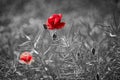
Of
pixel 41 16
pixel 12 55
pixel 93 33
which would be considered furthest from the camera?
pixel 41 16

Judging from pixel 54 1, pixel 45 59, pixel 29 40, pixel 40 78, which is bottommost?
pixel 40 78

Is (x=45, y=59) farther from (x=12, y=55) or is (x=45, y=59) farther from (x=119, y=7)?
(x=119, y=7)

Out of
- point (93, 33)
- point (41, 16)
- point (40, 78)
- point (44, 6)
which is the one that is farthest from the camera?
point (44, 6)

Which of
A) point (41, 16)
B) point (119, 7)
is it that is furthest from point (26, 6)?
point (119, 7)

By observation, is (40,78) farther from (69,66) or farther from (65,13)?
(65,13)

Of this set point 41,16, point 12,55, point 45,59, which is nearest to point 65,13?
point 41,16

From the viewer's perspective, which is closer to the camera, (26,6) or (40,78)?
(40,78)

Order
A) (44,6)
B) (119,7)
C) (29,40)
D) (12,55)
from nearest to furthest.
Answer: (29,40)
(12,55)
(119,7)
(44,6)

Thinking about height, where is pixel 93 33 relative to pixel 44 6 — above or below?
below

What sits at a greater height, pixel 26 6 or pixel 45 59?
pixel 26 6
